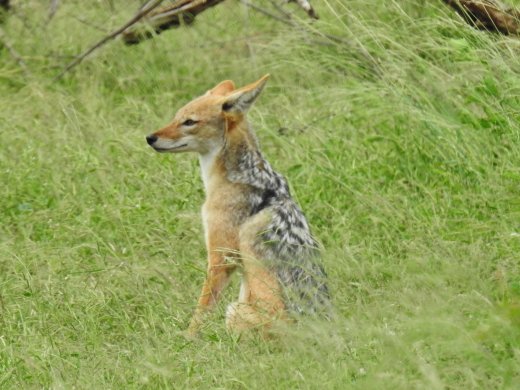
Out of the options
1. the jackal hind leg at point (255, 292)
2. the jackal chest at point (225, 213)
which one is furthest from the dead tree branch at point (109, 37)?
the jackal hind leg at point (255, 292)

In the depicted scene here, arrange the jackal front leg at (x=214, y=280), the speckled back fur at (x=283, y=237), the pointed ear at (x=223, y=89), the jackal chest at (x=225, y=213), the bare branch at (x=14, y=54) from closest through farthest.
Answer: the speckled back fur at (x=283, y=237) → the jackal front leg at (x=214, y=280) → the jackal chest at (x=225, y=213) → the pointed ear at (x=223, y=89) → the bare branch at (x=14, y=54)

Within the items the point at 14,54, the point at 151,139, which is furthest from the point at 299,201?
the point at 14,54

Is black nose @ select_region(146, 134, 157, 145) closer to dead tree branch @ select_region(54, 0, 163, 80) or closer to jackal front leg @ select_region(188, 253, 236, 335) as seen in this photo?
jackal front leg @ select_region(188, 253, 236, 335)

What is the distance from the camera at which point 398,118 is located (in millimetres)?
7180

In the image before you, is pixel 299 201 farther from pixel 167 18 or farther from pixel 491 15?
pixel 167 18

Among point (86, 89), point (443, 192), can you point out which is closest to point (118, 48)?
point (86, 89)

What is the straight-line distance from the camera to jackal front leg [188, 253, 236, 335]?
565 cm

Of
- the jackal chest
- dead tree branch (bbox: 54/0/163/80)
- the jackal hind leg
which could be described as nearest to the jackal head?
the jackal chest

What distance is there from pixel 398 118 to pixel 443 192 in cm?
72

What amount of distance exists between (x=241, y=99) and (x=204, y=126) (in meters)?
0.22

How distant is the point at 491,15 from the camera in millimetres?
6738

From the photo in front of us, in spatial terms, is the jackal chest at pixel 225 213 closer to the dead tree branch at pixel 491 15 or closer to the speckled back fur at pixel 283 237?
the speckled back fur at pixel 283 237

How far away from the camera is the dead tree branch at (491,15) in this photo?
21.9ft

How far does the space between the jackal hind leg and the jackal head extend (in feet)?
1.79
